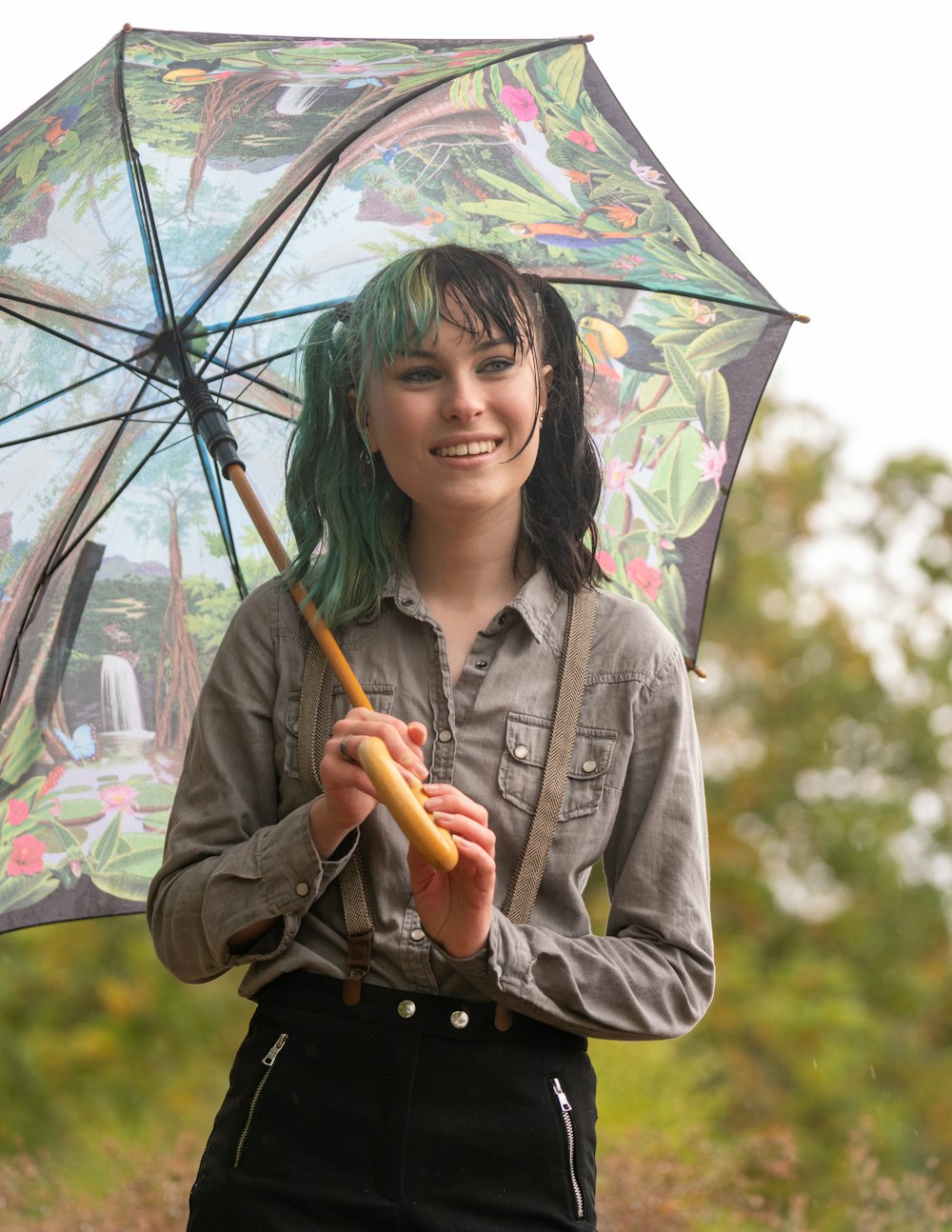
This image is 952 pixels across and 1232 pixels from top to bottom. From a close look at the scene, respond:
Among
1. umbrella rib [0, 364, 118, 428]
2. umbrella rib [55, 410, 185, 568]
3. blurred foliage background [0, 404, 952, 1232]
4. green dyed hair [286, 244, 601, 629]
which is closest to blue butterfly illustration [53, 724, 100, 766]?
umbrella rib [55, 410, 185, 568]

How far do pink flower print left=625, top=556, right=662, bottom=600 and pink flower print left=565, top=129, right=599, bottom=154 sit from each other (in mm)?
646

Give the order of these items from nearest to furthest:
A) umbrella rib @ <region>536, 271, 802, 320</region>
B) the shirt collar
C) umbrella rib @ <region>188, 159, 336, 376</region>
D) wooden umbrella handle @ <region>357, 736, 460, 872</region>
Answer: wooden umbrella handle @ <region>357, 736, 460, 872</region>, the shirt collar, umbrella rib @ <region>188, 159, 336, 376</region>, umbrella rib @ <region>536, 271, 802, 320</region>

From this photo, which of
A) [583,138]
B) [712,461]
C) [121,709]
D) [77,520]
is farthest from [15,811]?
[583,138]

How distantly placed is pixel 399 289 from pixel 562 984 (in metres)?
0.87

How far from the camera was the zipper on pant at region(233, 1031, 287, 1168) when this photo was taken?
1.74 m

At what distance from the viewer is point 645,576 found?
246 cm

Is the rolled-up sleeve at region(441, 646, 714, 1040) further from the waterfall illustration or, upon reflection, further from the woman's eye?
the waterfall illustration

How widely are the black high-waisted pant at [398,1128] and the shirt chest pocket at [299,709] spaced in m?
0.25

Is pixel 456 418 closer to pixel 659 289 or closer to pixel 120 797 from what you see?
pixel 659 289

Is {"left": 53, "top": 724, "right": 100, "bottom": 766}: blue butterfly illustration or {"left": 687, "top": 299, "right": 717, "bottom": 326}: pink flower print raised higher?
{"left": 687, "top": 299, "right": 717, "bottom": 326}: pink flower print

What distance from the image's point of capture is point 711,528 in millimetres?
2518

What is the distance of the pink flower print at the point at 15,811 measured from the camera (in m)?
2.43

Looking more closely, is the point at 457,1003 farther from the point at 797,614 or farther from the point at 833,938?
the point at 797,614

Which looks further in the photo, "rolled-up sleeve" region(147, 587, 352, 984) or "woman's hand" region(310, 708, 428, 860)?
"rolled-up sleeve" region(147, 587, 352, 984)
